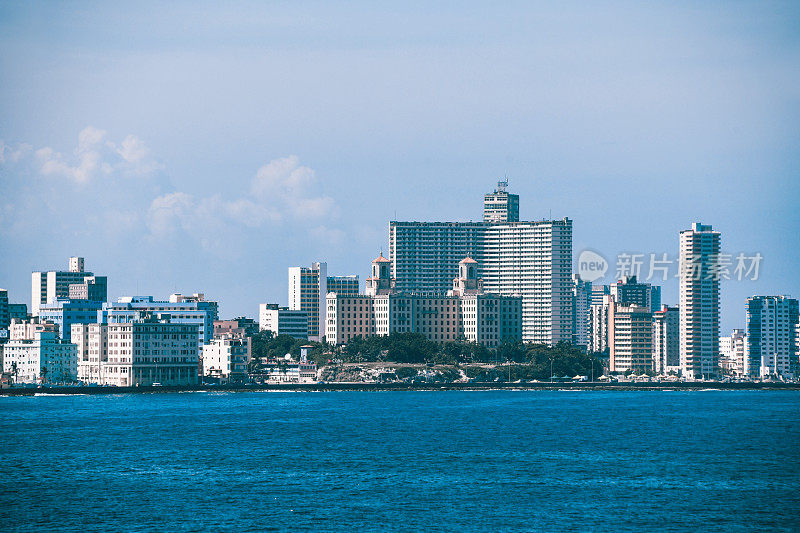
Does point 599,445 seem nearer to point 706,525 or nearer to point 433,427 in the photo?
point 433,427

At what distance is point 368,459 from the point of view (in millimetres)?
111562

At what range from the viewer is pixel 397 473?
102 m

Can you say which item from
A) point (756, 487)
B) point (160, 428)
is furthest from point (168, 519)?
point (160, 428)

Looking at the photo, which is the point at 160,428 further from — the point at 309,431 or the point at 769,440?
the point at 769,440

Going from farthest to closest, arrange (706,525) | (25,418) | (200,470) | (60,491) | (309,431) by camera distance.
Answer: (25,418), (309,431), (200,470), (60,491), (706,525)

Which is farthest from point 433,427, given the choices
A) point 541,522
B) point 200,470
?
point 541,522

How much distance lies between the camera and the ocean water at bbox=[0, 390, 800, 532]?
81.0 metres

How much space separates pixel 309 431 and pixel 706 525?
225ft

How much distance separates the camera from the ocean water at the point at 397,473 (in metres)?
81.0

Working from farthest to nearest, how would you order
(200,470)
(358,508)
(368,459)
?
(368,459), (200,470), (358,508)

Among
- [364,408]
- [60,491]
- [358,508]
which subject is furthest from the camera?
[364,408]

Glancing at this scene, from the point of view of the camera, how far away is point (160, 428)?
145 metres

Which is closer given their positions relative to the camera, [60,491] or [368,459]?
[60,491]

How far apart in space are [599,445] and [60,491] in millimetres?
53147
